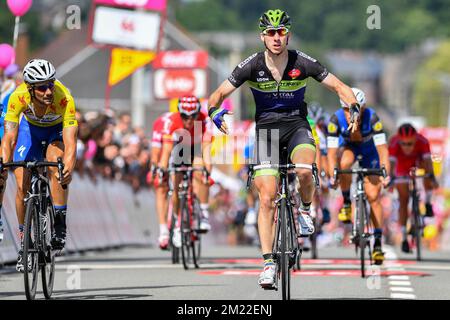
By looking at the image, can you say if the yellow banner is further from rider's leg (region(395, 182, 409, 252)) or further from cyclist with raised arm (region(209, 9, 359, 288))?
cyclist with raised arm (region(209, 9, 359, 288))

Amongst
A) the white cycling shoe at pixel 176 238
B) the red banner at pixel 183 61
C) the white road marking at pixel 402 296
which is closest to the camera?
the white road marking at pixel 402 296

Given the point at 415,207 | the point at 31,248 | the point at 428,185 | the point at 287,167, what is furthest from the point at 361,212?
the point at 31,248

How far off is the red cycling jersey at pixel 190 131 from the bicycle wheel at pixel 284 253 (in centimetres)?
664

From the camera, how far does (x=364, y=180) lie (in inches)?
703

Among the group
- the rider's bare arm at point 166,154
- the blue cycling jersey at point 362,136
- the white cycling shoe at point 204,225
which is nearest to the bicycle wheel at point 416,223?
→ the blue cycling jersey at point 362,136

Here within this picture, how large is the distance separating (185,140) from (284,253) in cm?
712

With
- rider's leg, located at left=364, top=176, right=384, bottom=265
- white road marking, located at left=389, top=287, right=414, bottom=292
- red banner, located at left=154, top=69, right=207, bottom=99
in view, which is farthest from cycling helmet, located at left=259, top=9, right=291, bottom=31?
red banner, located at left=154, top=69, right=207, bottom=99

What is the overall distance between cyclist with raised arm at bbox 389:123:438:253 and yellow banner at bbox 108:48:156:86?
41.9ft

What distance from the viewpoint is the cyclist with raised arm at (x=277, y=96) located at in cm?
1283

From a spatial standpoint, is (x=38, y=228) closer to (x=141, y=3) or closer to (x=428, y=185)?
(x=428, y=185)

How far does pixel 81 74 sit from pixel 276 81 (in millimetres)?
76616

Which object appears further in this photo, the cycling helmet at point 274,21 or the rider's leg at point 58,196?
the rider's leg at point 58,196

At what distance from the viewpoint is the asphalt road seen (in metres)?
13.8

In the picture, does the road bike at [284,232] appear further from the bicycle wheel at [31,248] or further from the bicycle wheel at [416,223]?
the bicycle wheel at [416,223]
